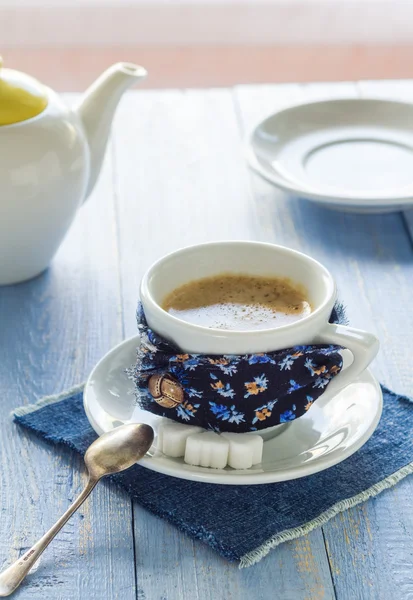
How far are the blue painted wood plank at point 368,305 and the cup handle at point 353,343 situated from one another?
100 mm

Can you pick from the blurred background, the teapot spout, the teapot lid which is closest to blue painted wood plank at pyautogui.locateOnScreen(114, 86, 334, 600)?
the teapot spout

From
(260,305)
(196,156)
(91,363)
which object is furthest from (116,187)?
(260,305)

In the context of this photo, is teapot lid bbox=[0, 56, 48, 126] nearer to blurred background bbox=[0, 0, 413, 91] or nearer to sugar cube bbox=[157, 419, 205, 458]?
sugar cube bbox=[157, 419, 205, 458]

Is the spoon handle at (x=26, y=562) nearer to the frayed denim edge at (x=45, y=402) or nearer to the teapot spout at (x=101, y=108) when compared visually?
the frayed denim edge at (x=45, y=402)

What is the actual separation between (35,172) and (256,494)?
1.41 ft

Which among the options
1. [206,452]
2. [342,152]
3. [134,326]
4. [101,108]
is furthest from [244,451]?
[342,152]

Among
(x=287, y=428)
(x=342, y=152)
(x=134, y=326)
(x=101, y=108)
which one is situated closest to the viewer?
(x=287, y=428)

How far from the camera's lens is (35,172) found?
0.91 metres

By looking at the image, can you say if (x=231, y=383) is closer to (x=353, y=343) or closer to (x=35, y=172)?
(x=353, y=343)

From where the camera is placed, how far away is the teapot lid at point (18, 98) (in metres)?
0.91

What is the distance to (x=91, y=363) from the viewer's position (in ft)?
2.79

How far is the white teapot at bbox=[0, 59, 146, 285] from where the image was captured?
0.90m

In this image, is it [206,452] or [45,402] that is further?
[45,402]

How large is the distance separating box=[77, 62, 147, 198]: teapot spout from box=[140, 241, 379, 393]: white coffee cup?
0.32 meters
